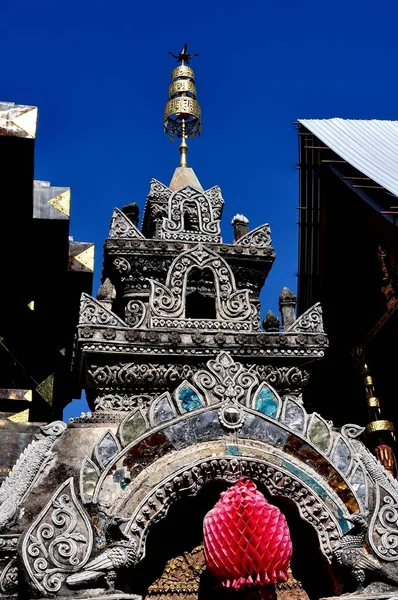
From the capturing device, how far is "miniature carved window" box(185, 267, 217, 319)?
428 inches

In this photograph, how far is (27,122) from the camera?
9891mm

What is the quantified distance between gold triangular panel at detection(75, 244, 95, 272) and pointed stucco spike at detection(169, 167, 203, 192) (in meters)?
1.86

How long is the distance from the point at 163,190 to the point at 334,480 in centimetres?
700

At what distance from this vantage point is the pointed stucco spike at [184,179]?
14.5 metres

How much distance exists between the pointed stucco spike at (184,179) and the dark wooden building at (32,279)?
75.7 inches

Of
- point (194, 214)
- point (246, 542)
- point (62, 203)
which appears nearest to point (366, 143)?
point (194, 214)

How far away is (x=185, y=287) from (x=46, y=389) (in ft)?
18.1

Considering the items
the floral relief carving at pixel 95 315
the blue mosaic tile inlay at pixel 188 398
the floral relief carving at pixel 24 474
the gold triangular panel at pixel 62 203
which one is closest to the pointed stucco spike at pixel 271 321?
the floral relief carving at pixel 95 315

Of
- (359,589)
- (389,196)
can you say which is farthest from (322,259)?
(359,589)

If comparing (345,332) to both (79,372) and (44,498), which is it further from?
(44,498)

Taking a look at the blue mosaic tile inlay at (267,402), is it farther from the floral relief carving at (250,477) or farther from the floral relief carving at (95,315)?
the floral relief carving at (95,315)

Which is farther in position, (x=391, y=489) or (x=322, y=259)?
(x=322, y=259)

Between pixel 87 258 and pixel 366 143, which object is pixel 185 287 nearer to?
pixel 87 258

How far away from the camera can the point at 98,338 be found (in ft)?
27.2
